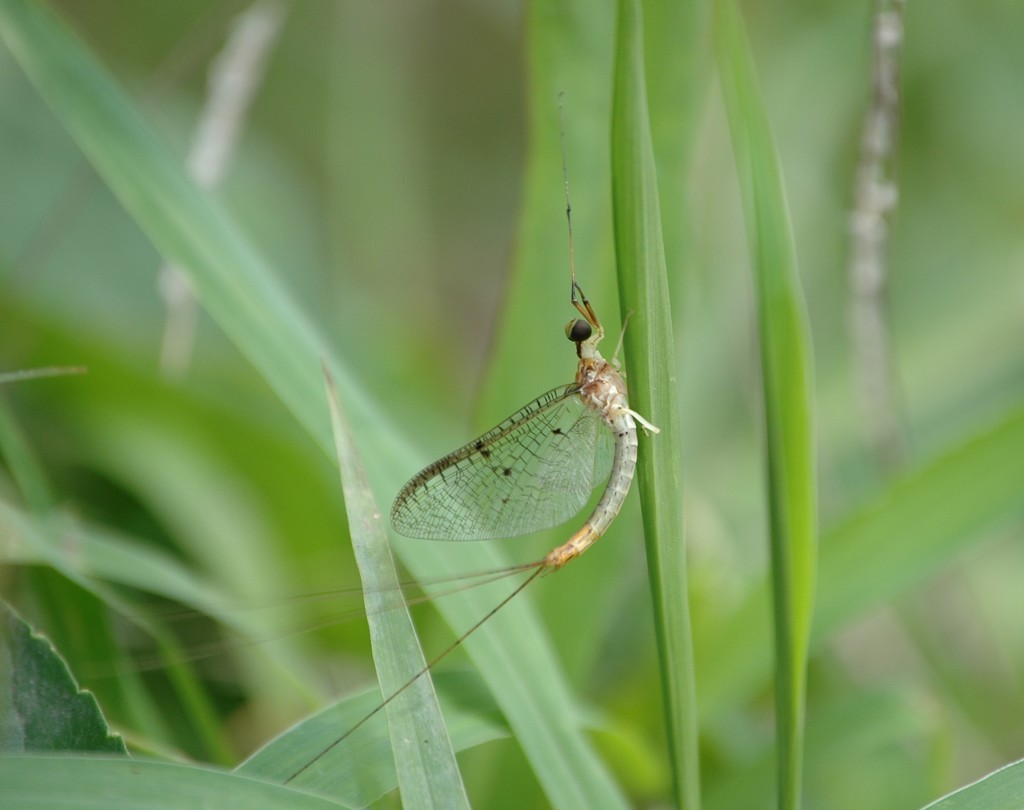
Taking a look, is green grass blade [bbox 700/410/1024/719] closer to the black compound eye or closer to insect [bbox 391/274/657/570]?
insect [bbox 391/274/657/570]

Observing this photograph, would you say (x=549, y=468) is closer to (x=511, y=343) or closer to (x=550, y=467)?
(x=550, y=467)

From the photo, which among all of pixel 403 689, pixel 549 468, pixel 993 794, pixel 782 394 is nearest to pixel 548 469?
pixel 549 468

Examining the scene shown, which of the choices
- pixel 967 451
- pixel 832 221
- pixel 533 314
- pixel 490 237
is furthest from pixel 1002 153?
pixel 533 314

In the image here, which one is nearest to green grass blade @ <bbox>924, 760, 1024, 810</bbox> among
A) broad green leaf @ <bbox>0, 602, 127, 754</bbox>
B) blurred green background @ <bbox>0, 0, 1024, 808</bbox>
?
blurred green background @ <bbox>0, 0, 1024, 808</bbox>

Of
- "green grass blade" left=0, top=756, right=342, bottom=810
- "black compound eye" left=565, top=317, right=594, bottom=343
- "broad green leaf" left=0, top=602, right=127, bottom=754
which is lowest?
"green grass blade" left=0, top=756, right=342, bottom=810

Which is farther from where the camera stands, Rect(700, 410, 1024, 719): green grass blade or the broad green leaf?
Rect(700, 410, 1024, 719): green grass blade

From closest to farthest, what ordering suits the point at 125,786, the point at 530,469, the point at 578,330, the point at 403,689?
the point at 125,786 < the point at 403,689 < the point at 578,330 < the point at 530,469
